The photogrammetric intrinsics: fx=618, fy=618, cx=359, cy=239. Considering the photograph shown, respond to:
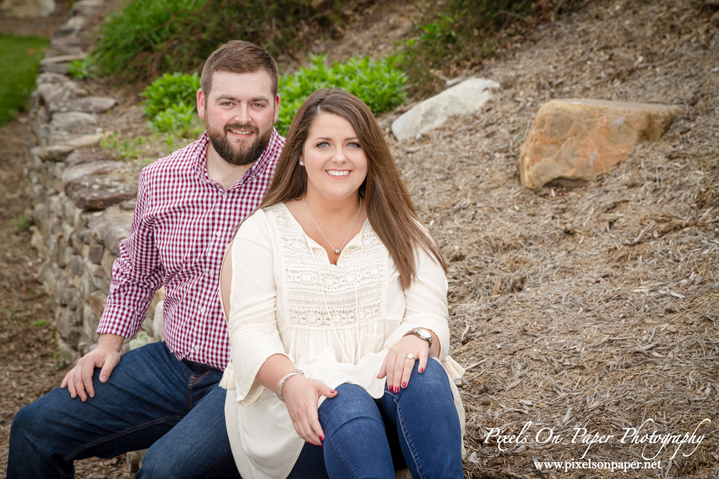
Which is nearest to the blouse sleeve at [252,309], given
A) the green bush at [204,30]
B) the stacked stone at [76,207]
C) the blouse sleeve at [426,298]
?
the blouse sleeve at [426,298]

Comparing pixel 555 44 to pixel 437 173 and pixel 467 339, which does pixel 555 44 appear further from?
pixel 467 339

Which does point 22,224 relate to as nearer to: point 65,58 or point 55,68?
point 55,68

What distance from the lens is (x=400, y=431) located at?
1723 millimetres

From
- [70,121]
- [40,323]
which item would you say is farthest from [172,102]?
[40,323]

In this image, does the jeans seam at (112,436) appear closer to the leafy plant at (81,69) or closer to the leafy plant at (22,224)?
the leafy plant at (22,224)

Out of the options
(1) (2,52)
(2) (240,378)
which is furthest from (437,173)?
(1) (2,52)

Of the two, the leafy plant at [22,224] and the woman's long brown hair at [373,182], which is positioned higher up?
the woman's long brown hair at [373,182]

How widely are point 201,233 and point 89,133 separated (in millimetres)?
3835

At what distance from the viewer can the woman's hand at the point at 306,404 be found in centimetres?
168

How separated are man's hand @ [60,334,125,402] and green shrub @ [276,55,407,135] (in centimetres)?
261

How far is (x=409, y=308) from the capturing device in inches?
80.2

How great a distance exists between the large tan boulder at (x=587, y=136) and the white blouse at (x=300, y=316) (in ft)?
5.40

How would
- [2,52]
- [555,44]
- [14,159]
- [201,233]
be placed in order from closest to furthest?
[201,233], [555,44], [14,159], [2,52]

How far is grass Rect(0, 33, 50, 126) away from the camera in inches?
350
